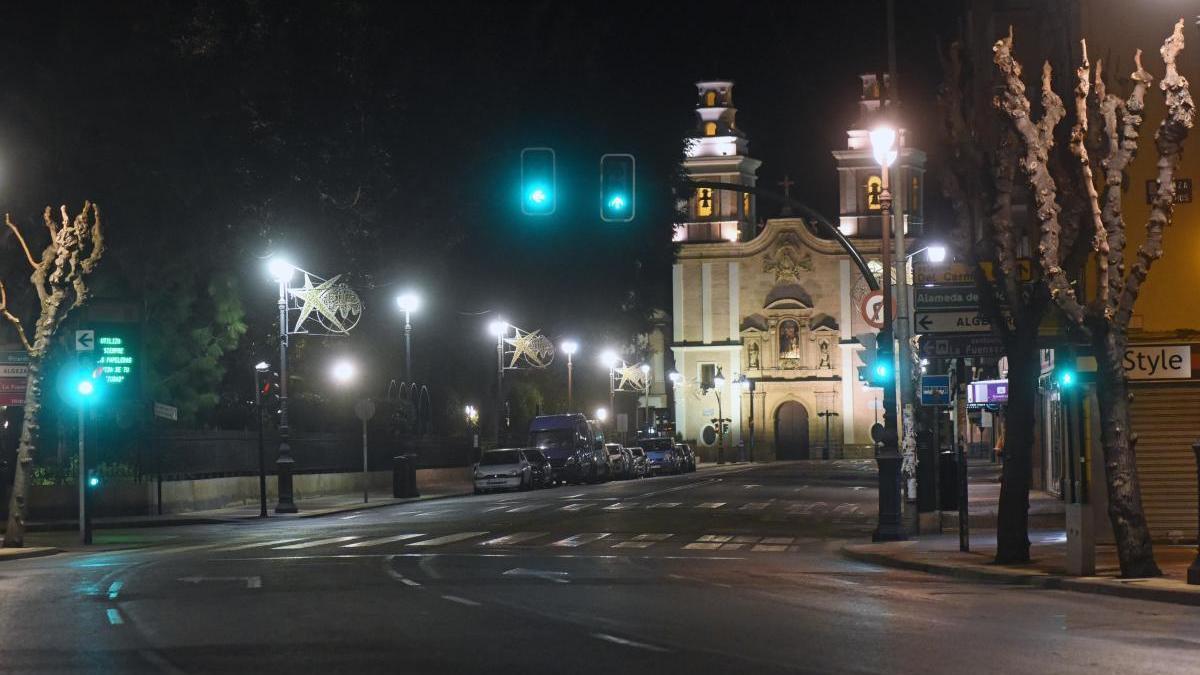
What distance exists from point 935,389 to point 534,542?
881 centimetres

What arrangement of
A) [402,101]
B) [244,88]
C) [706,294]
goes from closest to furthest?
[244,88] < [402,101] < [706,294]

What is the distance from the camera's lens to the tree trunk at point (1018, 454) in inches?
869

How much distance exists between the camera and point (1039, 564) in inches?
861

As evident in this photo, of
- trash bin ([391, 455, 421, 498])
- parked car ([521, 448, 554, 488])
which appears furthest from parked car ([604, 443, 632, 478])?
trash bin ([391, 455, 421, 498])

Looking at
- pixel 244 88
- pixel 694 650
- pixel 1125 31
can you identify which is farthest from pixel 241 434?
pixel 694 650

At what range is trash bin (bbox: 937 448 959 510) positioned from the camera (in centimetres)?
2850

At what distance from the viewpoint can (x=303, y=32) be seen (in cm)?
4791

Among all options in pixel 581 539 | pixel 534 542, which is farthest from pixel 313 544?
pixel 581 539

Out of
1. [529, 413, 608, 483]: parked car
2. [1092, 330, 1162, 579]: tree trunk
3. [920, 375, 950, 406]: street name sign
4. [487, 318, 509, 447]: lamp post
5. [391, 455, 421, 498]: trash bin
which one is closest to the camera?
[1092, 330, 1162, 579]: tree trunk

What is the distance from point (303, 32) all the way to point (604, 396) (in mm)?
50307

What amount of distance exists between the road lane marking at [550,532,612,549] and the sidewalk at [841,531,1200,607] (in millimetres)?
4493

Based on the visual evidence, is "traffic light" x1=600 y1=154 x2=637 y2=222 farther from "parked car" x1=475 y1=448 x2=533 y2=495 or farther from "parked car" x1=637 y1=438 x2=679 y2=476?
"parked car" x1=637 y1=438 x2=679 y2=476

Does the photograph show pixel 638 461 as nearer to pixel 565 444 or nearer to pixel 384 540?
pixel 565 444

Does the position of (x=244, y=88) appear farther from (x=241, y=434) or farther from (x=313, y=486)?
(x=313, y=486)
